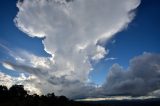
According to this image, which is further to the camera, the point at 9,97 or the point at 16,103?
the point at 9,97

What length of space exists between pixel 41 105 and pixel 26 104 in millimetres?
10902

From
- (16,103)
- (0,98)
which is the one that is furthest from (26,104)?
(0,98)

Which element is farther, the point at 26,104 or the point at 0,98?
the point at 0,98

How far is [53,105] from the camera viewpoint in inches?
7736

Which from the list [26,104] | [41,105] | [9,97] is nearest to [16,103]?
[26,104]

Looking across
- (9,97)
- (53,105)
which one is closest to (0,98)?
(9,97)

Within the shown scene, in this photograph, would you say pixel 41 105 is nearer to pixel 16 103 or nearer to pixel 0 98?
pixel 16 103

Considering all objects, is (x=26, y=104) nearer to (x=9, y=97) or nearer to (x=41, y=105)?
(x=41, y=105)

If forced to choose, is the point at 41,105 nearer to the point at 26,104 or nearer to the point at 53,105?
the point at 26,104

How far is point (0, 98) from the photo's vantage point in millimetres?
185375

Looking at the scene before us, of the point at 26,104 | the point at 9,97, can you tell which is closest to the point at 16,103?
the point at 26,104

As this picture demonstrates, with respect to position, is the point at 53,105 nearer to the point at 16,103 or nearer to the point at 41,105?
the point at 41,105

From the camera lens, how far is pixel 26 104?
168250mm

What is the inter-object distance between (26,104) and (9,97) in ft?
114
